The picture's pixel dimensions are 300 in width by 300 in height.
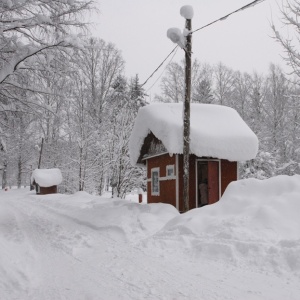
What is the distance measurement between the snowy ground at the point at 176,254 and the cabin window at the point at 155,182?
18.6ft

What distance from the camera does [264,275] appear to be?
5262 mm

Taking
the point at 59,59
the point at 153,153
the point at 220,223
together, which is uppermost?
the point at 59,59

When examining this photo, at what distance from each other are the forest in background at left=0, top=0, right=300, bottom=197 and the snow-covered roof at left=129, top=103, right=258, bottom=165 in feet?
8.04

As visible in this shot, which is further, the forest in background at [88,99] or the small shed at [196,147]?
the small shed at [196,147]

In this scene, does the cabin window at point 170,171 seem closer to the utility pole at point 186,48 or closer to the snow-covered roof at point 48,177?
the utility pole at point 186,48

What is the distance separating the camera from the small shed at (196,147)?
13.3 m

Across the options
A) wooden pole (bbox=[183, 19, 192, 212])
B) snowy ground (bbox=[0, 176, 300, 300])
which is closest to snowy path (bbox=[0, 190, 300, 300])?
snowy ground (bbox=[0, 176, 300, 300])

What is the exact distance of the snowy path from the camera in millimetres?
4570

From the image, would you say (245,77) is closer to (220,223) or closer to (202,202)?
(202,202)

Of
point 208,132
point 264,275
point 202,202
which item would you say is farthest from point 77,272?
point 202,202

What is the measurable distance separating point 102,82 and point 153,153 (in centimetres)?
2028

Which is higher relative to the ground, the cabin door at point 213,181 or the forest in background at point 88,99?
the forest in background at point 88,99

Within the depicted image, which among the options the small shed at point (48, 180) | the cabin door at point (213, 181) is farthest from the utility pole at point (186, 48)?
the small shed at point (48, 180)

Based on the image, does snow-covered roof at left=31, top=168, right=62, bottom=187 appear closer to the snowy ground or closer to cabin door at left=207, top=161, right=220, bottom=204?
cabin door at left=207, top=161, right=220, bottom=204
